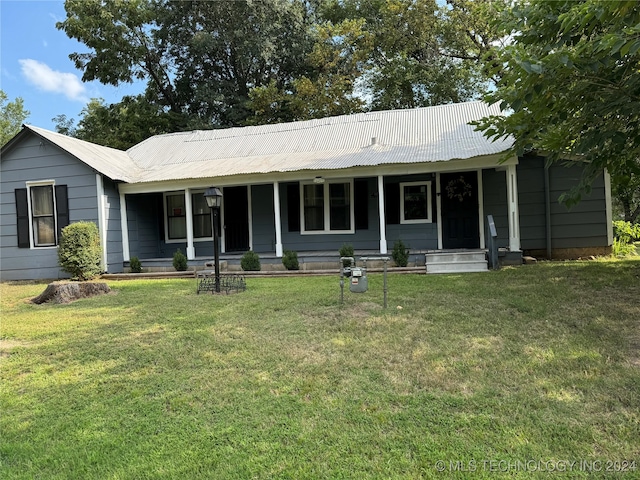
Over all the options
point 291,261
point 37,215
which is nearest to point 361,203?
point 291,261

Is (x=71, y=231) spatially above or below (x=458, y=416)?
above

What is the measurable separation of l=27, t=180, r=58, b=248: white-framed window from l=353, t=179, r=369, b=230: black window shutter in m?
8.03

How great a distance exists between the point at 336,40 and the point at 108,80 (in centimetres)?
1170

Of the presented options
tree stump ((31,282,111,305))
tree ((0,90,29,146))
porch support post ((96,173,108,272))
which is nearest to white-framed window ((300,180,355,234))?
porch support post ((96,173,108,272))

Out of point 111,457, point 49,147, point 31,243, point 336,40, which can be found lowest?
point 111,457

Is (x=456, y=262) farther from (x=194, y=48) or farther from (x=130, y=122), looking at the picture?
(x=130, y=122)

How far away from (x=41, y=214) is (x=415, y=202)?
10.00 meters

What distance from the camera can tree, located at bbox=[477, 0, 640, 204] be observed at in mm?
3555

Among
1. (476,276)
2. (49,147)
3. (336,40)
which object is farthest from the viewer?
(336,40)

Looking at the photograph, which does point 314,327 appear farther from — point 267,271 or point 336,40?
point 336,40

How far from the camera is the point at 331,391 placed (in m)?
2.92

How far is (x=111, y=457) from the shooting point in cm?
230

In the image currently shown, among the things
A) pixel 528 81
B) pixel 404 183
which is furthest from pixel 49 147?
pixel 528 81

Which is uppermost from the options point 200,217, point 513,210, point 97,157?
point 97,157
